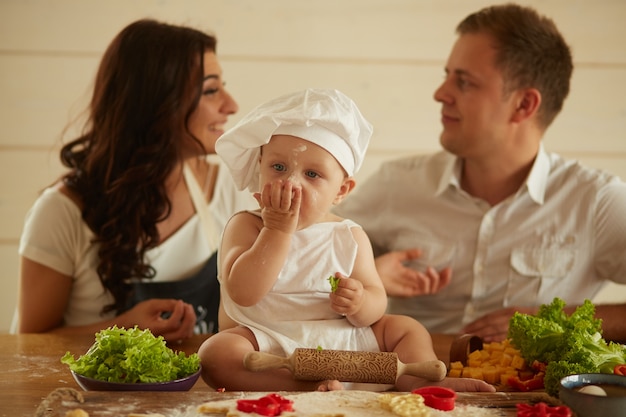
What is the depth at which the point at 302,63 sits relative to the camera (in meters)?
3.53

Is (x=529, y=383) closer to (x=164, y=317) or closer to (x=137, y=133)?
(x=164, y=317)

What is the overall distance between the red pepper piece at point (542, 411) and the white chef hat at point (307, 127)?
1.80 feet

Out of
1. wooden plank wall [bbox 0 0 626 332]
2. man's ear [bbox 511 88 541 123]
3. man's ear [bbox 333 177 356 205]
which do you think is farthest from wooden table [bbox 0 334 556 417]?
wooden plank wall [bbox 0 0 626 332]

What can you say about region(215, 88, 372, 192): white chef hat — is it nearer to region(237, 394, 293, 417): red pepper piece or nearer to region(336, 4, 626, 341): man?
region(237, 394, 293, 417): red pepper piece

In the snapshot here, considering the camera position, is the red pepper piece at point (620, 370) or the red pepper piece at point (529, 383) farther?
the red pepper piece at point (529, 383)

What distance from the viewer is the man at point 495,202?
2.48 m

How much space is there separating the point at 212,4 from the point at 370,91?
0.77 metres

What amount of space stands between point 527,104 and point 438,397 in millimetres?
1587

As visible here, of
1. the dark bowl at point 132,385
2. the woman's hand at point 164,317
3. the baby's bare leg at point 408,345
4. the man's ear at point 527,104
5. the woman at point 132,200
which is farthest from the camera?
the man's ear at point 527,104

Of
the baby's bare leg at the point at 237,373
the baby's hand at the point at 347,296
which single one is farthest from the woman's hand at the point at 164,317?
the baby's hand at the point at 347,296

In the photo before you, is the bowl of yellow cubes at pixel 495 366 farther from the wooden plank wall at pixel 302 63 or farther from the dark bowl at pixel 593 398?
the wooden plank wall at pixel 302 63

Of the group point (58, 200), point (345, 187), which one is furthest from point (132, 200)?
point (345, 187)

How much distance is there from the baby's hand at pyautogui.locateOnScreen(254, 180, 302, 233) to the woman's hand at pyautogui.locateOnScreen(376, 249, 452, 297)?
97 cm

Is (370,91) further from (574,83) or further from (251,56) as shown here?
(574,83)
